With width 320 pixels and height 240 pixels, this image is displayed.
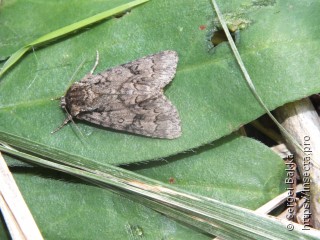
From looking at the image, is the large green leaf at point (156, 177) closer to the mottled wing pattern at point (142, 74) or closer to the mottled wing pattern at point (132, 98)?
the mottled wing pattern at point (132, 98)

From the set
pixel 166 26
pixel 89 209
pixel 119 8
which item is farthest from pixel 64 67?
pixel 89 209

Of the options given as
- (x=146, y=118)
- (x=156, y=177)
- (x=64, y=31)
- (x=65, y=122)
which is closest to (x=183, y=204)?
(x=156, y=177)

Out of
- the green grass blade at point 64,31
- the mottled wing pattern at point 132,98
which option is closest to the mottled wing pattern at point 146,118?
the mottled wing pattern at point 132,98

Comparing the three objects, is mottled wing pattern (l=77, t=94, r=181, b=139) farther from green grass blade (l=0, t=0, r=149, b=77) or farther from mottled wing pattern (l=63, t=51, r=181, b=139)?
green grass blade (l=0, t=0, r=149, b=77)

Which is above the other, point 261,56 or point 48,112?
point 48,112

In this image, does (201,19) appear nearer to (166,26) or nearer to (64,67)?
(166,26)

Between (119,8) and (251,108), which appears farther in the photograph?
(119,8)
